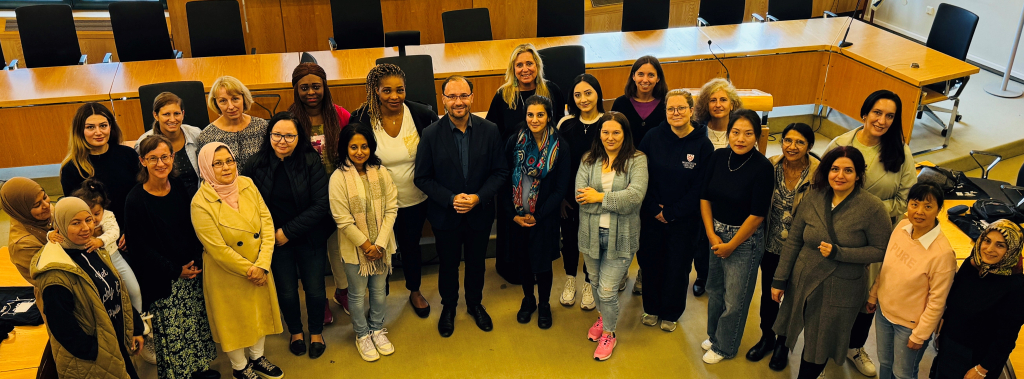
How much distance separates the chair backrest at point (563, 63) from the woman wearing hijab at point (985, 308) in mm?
2795

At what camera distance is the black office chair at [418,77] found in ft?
16.1

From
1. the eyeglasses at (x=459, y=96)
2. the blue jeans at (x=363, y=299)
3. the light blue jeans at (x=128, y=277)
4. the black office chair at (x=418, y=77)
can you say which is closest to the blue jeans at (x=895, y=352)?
the eyeglasses at (x=459, y=96)

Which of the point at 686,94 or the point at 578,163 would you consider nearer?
the point at 686,94

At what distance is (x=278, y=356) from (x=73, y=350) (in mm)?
1157

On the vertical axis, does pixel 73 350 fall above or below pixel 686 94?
below

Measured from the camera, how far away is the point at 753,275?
3539 millimetres

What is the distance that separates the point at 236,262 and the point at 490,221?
1.29 m

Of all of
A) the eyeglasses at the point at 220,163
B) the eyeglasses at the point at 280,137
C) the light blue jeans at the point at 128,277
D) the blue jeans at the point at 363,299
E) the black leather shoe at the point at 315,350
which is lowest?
the black leather shoe at the point at 315,350

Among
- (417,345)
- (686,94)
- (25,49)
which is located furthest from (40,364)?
(25,49)

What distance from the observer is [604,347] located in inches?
153

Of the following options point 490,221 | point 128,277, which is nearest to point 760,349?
point 490,221

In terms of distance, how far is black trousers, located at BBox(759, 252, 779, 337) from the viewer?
3.59 m

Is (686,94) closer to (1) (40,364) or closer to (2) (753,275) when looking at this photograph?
(2) (753,275)

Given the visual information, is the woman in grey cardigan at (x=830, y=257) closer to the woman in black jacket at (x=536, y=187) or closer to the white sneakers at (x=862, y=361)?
the white sneakers at (x=862, y=361)
